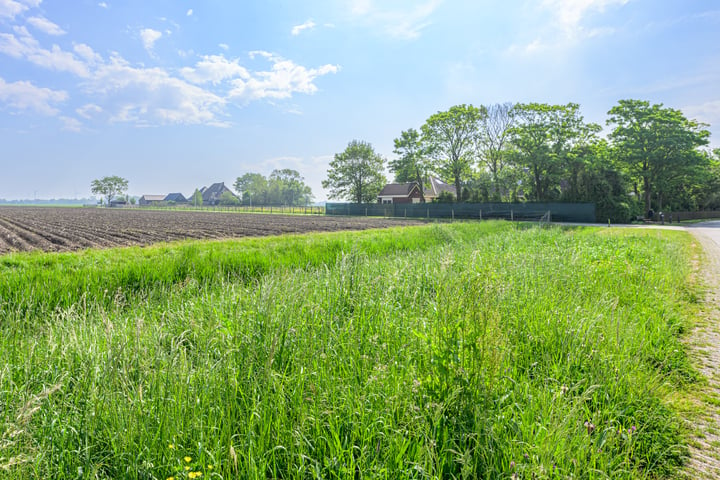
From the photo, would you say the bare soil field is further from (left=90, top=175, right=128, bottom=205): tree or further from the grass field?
(left=90, top=175, right=128, bottom=205): tree

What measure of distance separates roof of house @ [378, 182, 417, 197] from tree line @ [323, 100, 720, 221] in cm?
1197

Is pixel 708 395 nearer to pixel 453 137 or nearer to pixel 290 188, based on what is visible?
pixel 453 137

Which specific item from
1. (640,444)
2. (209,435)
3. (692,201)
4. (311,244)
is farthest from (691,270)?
(692,201)

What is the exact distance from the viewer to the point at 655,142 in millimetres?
35719

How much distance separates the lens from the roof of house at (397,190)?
215 feet

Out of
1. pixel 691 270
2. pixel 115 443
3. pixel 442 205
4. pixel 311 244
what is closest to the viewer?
pixel 115 443

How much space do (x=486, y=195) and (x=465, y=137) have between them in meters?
9.70

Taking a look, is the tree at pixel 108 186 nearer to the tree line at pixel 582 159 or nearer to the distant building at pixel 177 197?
the distant building at pixel 177 197

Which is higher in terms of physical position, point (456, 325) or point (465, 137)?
point (465, 137)

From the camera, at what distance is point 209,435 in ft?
7.32

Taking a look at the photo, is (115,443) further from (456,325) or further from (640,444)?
(640,444)

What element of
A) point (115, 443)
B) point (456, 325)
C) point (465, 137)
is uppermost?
point (465, 137)

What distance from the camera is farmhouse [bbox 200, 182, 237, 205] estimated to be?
5118 inches

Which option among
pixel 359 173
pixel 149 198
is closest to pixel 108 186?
pixel 149 198
